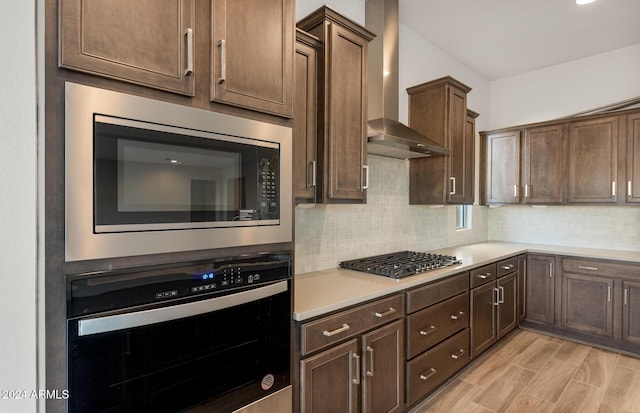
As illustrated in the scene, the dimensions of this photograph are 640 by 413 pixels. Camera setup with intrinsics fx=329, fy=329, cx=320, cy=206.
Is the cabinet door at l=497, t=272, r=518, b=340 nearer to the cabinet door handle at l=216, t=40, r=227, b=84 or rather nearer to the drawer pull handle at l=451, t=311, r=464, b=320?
the drawer pull handle at l=451, t=311, r=464, b=320

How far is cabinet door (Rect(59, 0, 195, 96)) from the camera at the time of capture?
901 millimetres

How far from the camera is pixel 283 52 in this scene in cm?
140

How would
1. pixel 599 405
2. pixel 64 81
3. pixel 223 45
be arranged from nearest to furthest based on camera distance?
1. pixel 64 81
2. pixel 223 45
3. pixel 599 405

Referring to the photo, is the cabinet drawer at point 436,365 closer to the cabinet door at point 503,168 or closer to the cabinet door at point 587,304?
the cabinet door at point 587,304

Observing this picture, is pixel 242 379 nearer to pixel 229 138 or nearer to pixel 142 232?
pixel 142 232

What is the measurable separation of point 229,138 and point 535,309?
3.93m

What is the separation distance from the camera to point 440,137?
3.09 meters

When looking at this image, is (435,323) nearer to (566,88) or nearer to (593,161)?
(593,161)

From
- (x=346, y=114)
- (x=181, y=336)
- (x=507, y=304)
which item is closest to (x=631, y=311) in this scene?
(x=507, y=304)

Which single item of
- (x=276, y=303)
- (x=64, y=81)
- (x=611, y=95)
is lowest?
(x=276, y=303)

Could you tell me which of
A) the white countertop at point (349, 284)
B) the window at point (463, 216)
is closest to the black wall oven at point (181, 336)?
the white countertop at point (349, 284)

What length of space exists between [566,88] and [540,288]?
2377mm

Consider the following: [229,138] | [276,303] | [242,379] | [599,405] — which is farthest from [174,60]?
[599,405]

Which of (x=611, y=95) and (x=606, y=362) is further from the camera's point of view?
(x=611, y=95)
